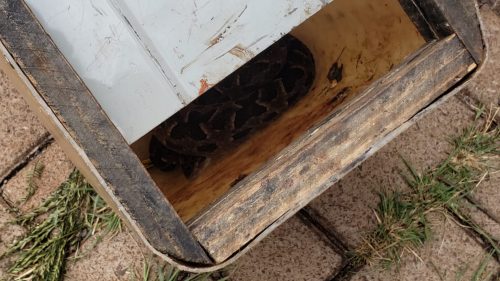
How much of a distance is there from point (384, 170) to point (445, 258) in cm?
41

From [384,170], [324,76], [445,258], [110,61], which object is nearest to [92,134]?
[110,61]

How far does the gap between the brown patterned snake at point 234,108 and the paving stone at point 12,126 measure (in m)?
0.45

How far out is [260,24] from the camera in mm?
1638

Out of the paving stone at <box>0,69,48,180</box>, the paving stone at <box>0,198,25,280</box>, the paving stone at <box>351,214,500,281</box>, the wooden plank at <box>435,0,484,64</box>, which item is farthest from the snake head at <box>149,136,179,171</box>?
the wooden plank at <box>435,0,484,64</box>

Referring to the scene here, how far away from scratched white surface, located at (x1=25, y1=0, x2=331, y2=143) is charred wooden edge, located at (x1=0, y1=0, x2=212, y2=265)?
9cm

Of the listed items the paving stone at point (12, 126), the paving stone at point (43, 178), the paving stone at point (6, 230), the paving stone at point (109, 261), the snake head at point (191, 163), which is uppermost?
the paving stone at point (12, 126)

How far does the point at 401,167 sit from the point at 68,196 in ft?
4.05

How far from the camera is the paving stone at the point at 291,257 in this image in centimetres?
224

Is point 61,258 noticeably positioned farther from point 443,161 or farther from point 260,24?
point 443,161

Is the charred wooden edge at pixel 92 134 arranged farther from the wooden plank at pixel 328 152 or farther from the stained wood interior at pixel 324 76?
the stained wood interior at pixel 324 76

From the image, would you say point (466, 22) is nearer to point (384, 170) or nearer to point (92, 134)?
point (384, 170)

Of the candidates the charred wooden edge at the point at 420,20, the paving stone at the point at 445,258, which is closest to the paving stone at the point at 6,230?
the paving stone at the point at 445,258

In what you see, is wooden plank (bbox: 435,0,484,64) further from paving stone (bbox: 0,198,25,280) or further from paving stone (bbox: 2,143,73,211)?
paving stone (bbox: 0,198,25,280)

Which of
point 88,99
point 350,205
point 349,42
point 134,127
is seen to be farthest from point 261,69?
point 88,99
